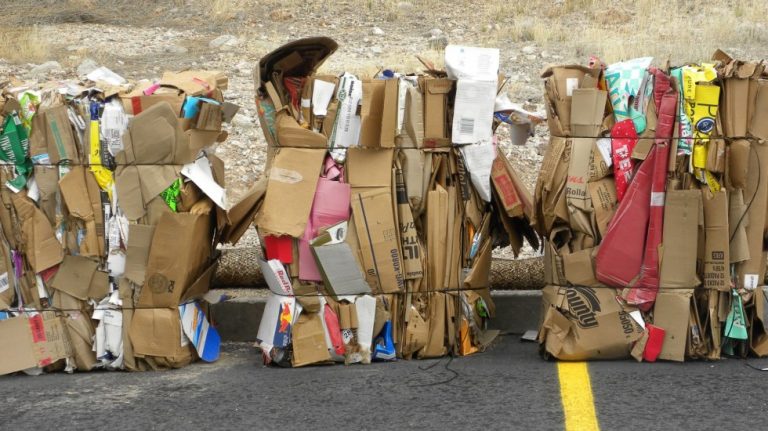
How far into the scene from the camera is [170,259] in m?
5.27

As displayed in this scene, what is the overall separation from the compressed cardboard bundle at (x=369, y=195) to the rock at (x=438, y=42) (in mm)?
11133

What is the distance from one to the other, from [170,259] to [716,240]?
2.69 metres

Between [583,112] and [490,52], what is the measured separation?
57 cm

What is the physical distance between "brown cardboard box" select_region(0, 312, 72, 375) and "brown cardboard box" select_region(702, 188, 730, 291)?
3.27m

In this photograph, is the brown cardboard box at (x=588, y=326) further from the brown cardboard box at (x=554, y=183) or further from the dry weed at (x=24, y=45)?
the dry weed at (x=24, y=45)

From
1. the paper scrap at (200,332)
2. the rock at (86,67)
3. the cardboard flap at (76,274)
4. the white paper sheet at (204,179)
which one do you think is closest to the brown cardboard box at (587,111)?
the white paper sheet at (204,179)

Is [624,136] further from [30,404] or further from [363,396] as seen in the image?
[30,404]

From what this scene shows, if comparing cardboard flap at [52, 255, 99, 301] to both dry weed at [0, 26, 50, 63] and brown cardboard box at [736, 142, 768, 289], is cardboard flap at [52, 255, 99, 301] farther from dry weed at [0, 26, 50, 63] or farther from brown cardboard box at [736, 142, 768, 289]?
dry weed at [0, 26, 50, 63]

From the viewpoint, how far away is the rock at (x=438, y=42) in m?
16.4

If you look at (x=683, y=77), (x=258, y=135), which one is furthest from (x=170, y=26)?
(x=683, y=77)

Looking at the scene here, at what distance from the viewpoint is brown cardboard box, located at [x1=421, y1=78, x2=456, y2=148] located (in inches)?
206

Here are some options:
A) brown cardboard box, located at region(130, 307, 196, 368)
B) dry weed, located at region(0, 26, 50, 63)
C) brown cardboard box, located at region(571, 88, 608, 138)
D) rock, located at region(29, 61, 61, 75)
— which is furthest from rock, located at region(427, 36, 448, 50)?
brown cardboard box, located at region(130, 307, 196, 368)

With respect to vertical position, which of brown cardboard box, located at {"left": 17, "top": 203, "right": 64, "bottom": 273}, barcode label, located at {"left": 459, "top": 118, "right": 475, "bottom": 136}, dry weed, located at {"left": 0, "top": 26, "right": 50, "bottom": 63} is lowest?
brown cardboard box, located at {"left": 17, "top": 203, "right": 64, "bottom": 273}

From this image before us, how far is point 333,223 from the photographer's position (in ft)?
17.4
